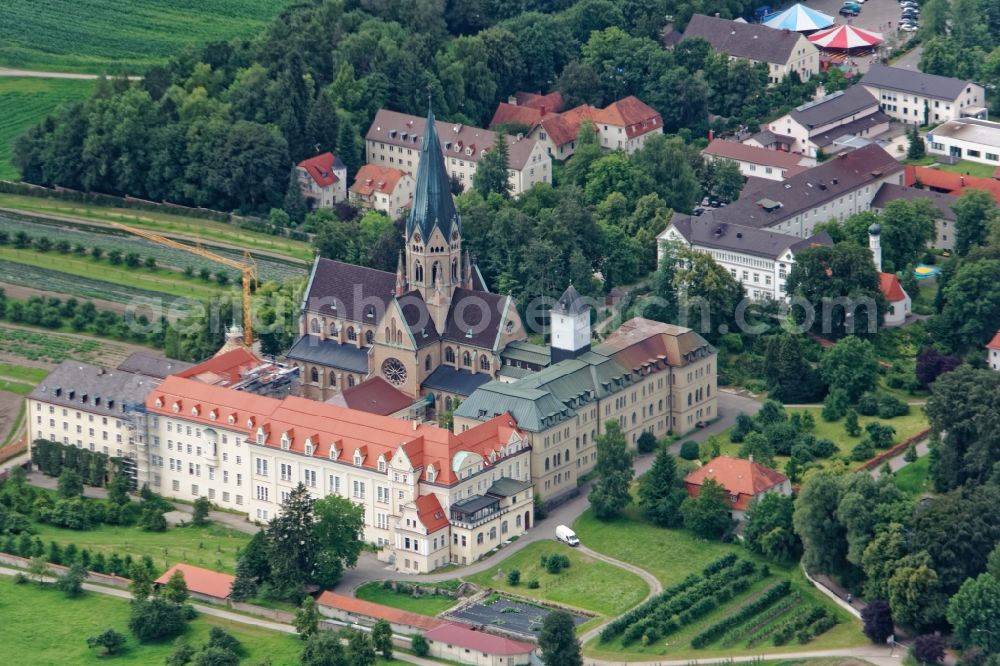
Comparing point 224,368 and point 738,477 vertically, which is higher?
point 224,368

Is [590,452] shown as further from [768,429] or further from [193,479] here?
[193,479]

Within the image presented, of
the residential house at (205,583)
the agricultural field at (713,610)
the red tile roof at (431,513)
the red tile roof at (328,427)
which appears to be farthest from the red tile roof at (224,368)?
the agricultural field at (713,610)

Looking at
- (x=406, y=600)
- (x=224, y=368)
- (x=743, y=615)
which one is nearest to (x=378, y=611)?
(x=406, y=600)

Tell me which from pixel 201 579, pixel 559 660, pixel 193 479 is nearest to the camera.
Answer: pixel 559 660

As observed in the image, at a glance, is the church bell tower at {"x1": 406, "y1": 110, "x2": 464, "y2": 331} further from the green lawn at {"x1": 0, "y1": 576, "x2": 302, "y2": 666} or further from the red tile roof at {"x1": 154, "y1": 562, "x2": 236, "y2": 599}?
the green lawn at {"x1": 0, "y1": 576, "x2": 302, "y2": 666}

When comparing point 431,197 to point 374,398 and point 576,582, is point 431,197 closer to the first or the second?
point 374,398

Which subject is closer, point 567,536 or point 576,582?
point 576,582

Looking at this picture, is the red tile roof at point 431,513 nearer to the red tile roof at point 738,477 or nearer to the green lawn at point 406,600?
the green lawn at point 406,600

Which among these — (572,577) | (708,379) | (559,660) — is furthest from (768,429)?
(559,660)
